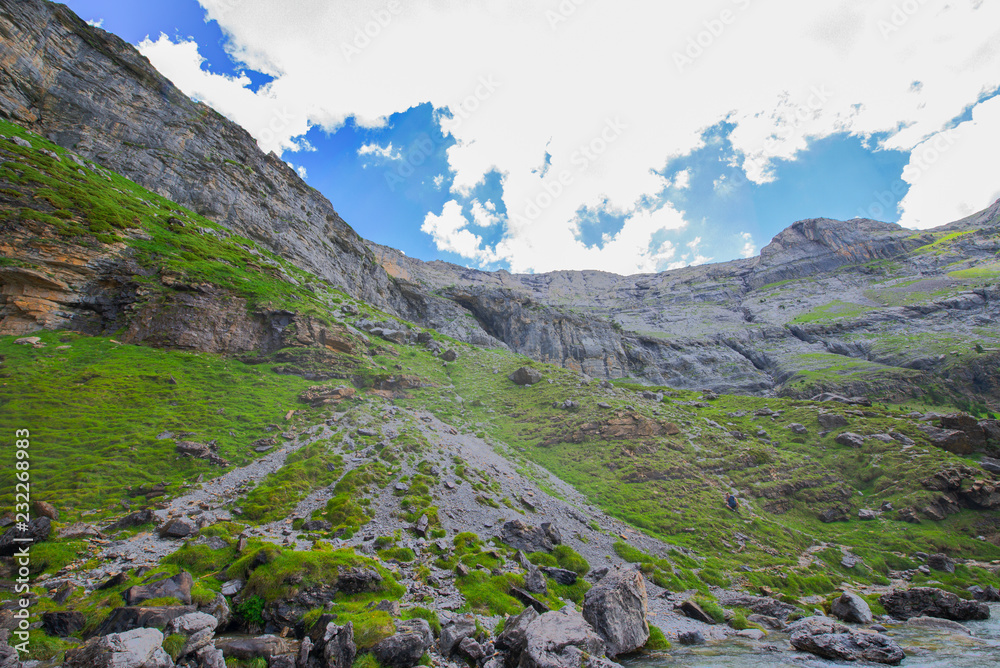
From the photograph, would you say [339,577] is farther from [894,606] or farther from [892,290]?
[892,290]

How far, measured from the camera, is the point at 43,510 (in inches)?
539

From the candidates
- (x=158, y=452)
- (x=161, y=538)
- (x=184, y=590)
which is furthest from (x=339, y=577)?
(x=158, y=452)

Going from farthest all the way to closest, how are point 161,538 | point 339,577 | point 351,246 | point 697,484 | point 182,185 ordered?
point 351,246 < point 182,185 < point 697,484 < point 161,538 < point 339,577

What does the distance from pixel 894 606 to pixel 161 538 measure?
33.4 m

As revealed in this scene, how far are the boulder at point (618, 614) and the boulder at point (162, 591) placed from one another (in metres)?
13.3

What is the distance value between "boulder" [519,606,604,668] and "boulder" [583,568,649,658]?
89 cm

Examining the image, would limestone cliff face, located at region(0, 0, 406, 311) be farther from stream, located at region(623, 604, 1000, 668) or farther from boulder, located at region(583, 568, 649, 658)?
stream, located at region(623, 604, 1000, 668)

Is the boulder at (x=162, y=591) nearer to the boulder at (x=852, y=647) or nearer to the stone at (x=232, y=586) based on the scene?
the stone at (x=232, y=586)

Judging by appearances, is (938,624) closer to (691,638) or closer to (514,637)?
(691,638)

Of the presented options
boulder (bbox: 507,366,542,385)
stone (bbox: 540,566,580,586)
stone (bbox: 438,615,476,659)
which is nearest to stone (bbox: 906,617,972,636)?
stone (bbox: 540,566,580,586)

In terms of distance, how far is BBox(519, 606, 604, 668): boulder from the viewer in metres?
9.56

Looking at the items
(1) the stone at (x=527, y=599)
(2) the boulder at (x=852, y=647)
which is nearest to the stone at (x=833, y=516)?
(2) the boulder at (x=852, y=647)

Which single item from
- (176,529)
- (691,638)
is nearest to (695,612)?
(691,638)

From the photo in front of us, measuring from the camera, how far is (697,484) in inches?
1224
